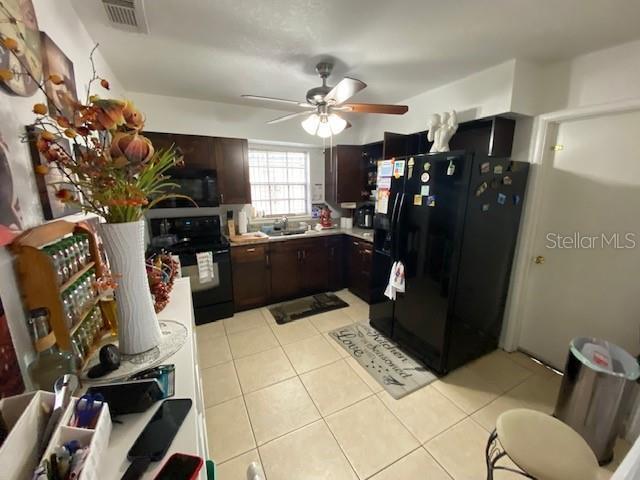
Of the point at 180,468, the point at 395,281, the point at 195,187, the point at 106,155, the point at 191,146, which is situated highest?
the point at 191,146

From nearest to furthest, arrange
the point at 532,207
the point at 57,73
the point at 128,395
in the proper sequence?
the point at 128,395, the point at 57,73, the point at 532,207

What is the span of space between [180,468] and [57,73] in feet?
5.37

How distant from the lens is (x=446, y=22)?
5.31ft

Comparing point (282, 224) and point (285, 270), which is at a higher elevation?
point (282, 224)

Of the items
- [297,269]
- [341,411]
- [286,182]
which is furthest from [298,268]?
[341,411]

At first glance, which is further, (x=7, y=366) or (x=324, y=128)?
(x=324, y=128)

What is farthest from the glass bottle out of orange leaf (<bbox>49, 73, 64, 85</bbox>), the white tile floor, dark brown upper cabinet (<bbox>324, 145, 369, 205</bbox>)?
dark brown upper cabinet (<bbox>324, 145, 369, 205</bbox>)

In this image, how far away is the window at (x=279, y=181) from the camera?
380cm

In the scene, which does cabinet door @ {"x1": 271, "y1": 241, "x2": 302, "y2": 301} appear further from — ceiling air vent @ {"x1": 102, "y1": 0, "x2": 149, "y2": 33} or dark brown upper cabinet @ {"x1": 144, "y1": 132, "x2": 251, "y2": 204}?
ceiling air vent @ {"x1": 102, "y1": 0, "x2": 149, "y2": 33}

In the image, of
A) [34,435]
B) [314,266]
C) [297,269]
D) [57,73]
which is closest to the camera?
[34,435]

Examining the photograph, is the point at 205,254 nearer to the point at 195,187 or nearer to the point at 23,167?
the point at 195,187

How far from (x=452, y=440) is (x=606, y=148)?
2.37 metres

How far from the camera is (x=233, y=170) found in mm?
3188

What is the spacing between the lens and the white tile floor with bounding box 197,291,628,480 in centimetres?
156
